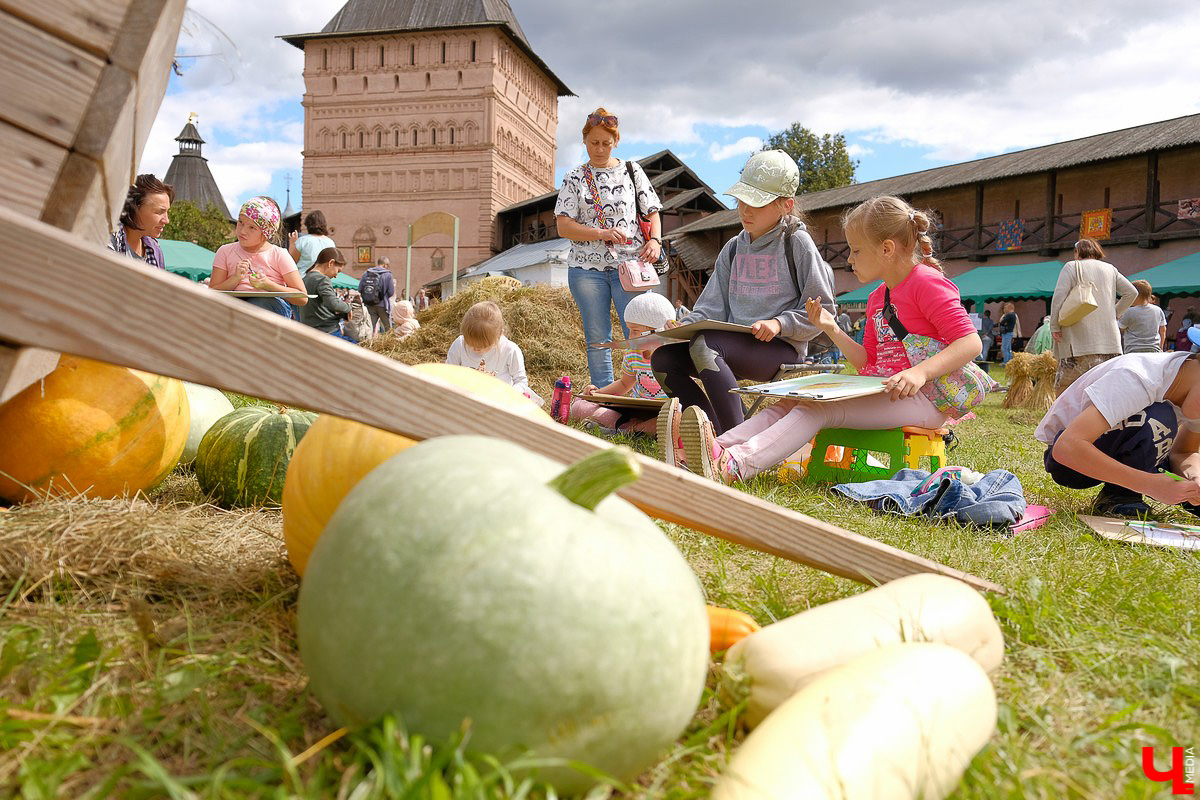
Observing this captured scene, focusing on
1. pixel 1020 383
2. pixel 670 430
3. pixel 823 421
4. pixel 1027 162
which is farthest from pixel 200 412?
pixel 1027 162

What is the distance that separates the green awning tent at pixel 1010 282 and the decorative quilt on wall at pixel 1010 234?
0.75 metres

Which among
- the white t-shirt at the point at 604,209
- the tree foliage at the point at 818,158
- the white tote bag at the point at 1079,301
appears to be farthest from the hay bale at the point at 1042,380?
the tree foliage at the point at 818,158

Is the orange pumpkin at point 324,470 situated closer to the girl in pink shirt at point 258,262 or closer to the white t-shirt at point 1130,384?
the white t-shirt at point 1130,384

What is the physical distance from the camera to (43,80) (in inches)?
54.3

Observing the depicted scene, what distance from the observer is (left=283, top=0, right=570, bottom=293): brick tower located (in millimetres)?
55125

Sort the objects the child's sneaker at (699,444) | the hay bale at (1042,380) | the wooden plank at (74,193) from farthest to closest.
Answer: the hay bale at (1042,380) → the child's sneaker at (699,444) → the wooden plank at (74,193)

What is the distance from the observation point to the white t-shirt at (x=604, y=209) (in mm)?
6113

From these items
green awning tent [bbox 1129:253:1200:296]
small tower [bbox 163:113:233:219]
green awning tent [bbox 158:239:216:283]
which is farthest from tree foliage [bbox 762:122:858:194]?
small tower [bbox 163:113:233:219]

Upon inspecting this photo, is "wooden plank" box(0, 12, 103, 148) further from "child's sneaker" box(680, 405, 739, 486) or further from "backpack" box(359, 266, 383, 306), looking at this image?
"backpack" box(359, 266, 383, 306)

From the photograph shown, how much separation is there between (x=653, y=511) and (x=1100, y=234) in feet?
101

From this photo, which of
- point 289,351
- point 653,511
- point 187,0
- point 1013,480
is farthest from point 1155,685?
point 187,0

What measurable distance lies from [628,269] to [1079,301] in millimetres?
5892

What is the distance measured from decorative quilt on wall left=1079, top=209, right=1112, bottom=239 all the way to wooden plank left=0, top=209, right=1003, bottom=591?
3015cm

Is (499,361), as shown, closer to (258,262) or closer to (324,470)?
(258,262)
